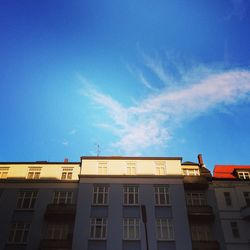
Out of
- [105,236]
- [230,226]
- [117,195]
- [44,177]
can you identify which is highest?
[44,177]

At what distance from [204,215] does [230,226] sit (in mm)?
3365

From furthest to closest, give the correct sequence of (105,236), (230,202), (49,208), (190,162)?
(190,162) → (230,202) → (49,208) → (105,236)

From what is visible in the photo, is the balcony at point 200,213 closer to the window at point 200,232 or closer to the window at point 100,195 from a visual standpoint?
the window at point 200,232

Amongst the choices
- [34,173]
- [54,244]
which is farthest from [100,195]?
[34,173]

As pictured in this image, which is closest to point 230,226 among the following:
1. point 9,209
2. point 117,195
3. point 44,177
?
point 117,195

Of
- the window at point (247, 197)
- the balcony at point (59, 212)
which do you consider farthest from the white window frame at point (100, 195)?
the window at point (247, 197)

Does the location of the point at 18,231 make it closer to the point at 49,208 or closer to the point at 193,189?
the point at 49,208

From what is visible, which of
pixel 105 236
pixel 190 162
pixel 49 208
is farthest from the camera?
pixel 190 162

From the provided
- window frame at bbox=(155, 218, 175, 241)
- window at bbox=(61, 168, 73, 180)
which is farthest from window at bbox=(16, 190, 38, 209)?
window frame at bbox=(155, 218, 175, 241)

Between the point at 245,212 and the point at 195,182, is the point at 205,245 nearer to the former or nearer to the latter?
the point at 245,212

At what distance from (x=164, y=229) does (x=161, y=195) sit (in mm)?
3678

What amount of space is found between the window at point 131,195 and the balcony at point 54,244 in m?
7.21

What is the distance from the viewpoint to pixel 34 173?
1188 inches

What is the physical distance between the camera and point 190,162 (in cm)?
3159
